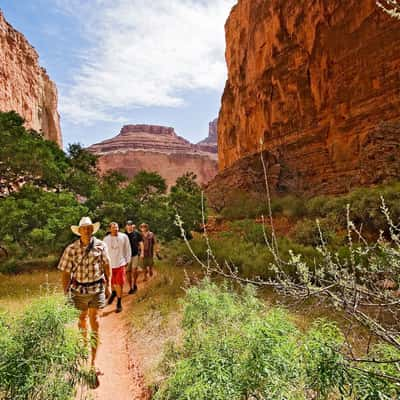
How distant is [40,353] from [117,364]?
196 cm

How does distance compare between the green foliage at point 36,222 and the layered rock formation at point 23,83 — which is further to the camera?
the layered rock formation at point 23,83

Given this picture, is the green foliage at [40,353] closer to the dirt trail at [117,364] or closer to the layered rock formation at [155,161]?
the dirt trail at [117,364]

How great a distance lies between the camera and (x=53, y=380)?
1996mm

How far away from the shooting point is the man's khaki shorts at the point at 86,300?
343 centimetres

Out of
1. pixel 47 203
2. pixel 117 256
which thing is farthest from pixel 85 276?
pixel 47 203

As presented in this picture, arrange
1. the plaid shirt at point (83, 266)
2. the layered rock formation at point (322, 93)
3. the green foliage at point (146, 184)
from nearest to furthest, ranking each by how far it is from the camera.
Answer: the plaid shirt at point (83, 266)
the layered rock formation at point (322, 93)
the green foliage at point (146, 184)

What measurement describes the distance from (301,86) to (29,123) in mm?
27545

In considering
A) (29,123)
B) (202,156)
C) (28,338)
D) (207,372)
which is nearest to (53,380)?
(28,338)

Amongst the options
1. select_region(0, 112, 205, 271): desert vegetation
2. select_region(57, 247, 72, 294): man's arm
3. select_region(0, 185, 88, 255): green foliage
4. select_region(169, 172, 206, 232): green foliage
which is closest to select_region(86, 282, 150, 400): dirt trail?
select_region(57, 247, 72, 294): man's arm

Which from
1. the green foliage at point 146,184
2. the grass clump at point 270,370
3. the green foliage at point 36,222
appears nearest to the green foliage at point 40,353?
the grass clump at point 270,370

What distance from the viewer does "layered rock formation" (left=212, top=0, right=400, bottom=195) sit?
483 inches

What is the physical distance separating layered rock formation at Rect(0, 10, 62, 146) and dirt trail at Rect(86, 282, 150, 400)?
2137cm

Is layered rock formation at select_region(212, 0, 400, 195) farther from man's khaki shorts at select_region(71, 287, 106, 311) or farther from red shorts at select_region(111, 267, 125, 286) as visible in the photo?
man's khaki shorts at select_region(71, 287, 106, 311)

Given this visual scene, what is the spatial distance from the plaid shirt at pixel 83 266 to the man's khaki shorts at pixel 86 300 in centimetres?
5
